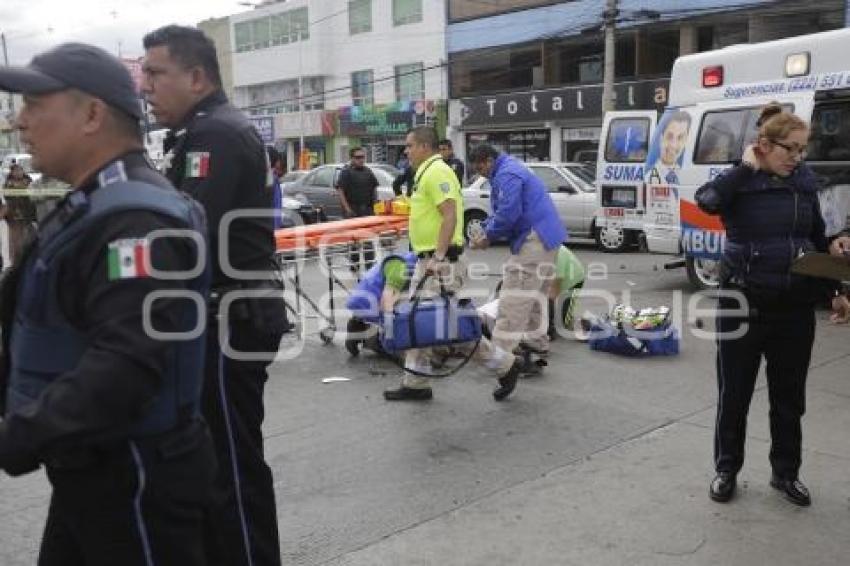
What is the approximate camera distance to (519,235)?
6.27 meters

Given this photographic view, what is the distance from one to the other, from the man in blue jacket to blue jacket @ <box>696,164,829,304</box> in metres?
2.26

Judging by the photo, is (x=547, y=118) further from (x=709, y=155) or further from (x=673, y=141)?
(x=709, y=155)

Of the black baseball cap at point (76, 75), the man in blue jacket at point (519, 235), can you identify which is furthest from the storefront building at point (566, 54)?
the black baseball cap at point (76, 75)

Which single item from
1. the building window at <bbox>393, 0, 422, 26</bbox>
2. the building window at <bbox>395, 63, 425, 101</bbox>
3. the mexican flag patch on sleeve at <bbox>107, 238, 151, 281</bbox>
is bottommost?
the mexican flag patch on sleeve at <bbox>107, 238, 151, 281</bbox>

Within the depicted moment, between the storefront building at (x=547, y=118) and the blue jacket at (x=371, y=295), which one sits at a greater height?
the storefront building at (x=547, y=118)

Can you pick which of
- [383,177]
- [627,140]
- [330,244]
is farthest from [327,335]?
[383,177]

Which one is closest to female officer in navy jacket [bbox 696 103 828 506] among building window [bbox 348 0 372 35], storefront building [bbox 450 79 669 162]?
storefront building [bbox 450 79 669 162]

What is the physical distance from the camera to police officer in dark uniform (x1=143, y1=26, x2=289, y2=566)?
288cm

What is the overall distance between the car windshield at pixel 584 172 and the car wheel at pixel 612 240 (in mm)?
1068

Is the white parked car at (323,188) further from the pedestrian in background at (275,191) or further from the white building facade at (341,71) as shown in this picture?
the white building facade at (341,71)

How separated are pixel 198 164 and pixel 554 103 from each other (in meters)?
25.5

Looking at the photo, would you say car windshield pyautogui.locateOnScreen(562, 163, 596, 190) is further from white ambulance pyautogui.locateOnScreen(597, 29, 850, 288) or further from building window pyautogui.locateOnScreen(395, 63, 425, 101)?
building window pyautogui.locateOnScreen(395, 63, 425, 101)

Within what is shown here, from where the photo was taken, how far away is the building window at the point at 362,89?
39.2 metres

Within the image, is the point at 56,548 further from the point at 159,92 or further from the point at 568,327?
the point at 568,327
